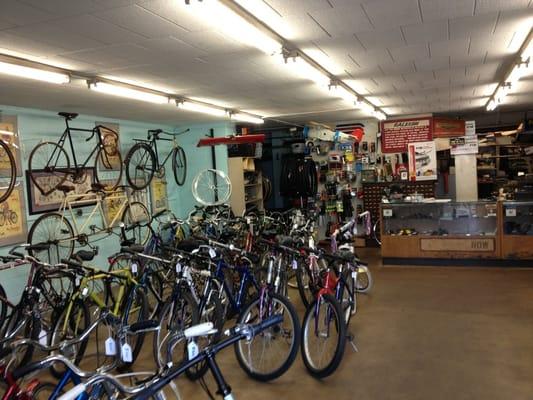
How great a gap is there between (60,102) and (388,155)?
21.1 feet

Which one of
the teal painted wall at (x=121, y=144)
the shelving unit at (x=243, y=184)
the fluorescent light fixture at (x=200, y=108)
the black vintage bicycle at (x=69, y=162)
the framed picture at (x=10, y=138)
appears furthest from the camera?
the shelving unit at (x=243, y=184)

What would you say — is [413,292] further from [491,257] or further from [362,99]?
[362,99]

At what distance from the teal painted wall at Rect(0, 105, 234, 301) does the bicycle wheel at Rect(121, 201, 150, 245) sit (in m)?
0.34

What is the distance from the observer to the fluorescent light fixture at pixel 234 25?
256cm

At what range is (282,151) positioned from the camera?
11688 mm

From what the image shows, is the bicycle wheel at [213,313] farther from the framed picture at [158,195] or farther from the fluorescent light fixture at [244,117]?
the framed picture at [158,195]

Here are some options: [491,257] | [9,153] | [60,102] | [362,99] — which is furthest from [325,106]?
[9,153]

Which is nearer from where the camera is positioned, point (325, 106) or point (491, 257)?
point (491, 257)

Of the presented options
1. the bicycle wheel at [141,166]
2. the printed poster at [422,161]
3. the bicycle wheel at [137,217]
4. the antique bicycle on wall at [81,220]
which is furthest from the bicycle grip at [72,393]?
the printed poster at [422,161]

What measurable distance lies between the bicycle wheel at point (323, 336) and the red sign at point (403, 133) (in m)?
6.16

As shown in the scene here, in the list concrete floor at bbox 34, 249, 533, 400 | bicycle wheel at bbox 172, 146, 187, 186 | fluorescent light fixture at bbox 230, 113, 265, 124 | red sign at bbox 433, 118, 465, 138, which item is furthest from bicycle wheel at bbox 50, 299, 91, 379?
Result: red sign at bbox 433, 118, 465, 138

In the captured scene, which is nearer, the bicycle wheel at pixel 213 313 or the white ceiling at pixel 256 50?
the white ceiling at pixel 256 50

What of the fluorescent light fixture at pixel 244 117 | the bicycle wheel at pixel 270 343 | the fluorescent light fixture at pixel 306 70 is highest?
the fluorescent light fixture at pixel 244 117

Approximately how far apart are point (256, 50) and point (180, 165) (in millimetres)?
5093
